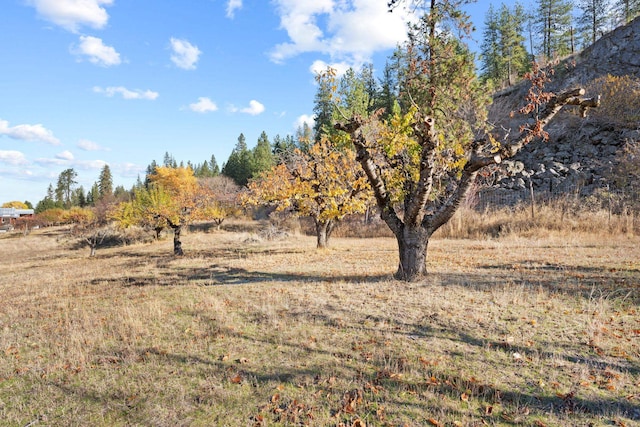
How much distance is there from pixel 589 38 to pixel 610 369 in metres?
62.1

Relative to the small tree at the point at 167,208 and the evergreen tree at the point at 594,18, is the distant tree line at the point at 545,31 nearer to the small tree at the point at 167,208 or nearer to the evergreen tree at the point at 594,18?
the evergreen tree at the point at 594,18

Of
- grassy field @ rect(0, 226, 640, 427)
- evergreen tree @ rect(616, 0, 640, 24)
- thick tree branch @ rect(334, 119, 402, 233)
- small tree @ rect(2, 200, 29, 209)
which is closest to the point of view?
grassy field @ rect(0, 226, 640, 427)

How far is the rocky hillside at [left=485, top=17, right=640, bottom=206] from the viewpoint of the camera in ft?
85.2

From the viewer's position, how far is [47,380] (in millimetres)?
5512

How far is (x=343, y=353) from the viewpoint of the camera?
5520 millimetres

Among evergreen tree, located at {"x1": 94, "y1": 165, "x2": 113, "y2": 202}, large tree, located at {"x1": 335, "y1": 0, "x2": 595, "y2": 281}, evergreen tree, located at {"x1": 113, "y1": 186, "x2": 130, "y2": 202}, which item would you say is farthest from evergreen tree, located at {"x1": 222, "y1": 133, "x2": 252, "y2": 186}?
large tree, located at {"x1": 335, "y1": 0, "x2": 595, "y2": 281}

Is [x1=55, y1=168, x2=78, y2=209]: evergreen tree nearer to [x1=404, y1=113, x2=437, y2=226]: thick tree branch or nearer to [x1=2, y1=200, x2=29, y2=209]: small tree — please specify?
[x1=2, y1=200, x2=29, y2=209]: small tree

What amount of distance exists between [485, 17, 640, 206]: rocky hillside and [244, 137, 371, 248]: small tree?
12782 mm

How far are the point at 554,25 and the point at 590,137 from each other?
1217 inches

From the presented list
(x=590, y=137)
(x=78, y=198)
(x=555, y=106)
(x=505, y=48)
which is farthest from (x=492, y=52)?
(x=78, y=198)

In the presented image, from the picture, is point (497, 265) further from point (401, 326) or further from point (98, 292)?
point (98, 292)

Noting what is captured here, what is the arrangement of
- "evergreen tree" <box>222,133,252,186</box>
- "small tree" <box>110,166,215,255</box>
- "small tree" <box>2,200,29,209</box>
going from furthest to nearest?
"small tree" <box>2,200,29,209</box>, "evergreen tree" <box>222,133,252,186</box>, "small tree" <box>110,166,215,255</box>

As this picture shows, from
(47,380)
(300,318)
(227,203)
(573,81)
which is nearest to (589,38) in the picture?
(573,81)

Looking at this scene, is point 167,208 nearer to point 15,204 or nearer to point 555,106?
point 555,106
